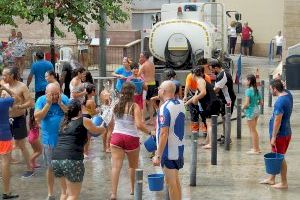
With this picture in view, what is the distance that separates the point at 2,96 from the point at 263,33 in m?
27.0

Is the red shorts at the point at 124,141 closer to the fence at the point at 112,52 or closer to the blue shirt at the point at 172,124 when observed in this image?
the blue shirt at the point at 172,124

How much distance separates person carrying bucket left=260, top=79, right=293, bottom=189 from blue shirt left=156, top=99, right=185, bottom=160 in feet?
6.89

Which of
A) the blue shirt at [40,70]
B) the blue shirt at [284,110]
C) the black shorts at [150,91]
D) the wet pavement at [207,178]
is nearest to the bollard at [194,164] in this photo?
the wet pavement at [207,178]

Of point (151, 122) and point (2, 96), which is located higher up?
point (2, 96)

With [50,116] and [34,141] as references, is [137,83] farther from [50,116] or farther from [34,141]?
[50,116]

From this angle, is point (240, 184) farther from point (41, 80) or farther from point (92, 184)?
point (41, 80)

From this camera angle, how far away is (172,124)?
9.69 meters

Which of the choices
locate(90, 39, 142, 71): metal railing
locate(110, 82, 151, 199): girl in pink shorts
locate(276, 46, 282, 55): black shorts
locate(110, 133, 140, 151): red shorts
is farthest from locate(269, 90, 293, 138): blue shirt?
locate(276, 46, 282, 55): black shorts

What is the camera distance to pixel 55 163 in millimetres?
9281

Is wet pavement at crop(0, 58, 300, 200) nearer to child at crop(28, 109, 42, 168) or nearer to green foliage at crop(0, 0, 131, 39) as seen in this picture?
child at crop(28, 109, 42, 168)

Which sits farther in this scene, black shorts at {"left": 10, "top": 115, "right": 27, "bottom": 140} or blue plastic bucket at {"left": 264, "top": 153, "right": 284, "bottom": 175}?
black shorts at {"left": 10, "top": 115, "right": 27, "bottom": 140}

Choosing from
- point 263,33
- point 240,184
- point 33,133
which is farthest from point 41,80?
point 263,33

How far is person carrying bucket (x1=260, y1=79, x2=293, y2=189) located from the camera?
11.3 metres

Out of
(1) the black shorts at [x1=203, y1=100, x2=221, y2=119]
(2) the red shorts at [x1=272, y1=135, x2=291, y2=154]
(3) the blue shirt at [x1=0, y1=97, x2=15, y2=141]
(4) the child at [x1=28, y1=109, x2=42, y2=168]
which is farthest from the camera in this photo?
(1) the black shorts at [x1=203, y1=100, x2=221, y2=119]
